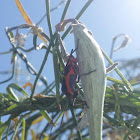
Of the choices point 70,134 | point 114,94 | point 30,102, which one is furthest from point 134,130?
point 70,134

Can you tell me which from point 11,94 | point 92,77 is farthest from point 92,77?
point 11,94

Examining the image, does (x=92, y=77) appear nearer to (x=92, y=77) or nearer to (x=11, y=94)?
(x=92, y=77)

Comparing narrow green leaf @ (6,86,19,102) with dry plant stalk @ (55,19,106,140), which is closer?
dry plant stalk @ (55,19,106,140)

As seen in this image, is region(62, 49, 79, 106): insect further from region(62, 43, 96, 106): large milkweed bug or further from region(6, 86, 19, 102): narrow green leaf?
region(6, 86, 19, 102): narrow green leaf

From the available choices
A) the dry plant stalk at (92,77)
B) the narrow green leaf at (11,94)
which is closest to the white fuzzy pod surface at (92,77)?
the dry plant stalk at (92,77)

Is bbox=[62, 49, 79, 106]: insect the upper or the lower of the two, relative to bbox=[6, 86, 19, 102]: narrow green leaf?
upper

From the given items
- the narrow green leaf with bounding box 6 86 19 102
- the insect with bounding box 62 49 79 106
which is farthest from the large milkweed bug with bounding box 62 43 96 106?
the narrow green leaf with bounding box 6 86 19 102

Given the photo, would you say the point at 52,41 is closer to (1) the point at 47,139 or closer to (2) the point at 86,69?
(2) the point at 86,69

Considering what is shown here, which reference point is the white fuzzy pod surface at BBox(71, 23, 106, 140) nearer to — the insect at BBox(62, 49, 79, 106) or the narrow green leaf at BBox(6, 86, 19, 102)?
the insect at BBox(62, 49, 79, 106)

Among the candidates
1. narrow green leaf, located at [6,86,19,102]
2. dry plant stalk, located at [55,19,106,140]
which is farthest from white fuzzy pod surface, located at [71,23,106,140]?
narrow green leaf, located at [6,86,19,102]

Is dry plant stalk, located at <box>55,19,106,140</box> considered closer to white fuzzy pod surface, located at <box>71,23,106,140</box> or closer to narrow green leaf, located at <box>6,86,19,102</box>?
white fuzzy pod surface, located at <box>71,23,106,140</box>
